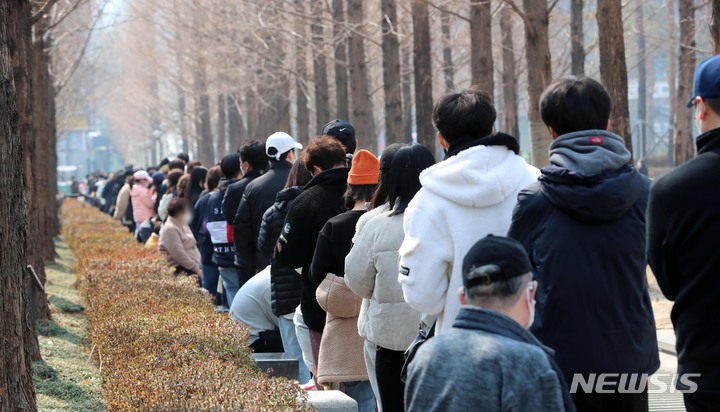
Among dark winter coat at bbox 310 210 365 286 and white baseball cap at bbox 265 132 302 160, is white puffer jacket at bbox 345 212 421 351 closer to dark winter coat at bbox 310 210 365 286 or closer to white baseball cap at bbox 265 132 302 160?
dark winter coat at bbox 310 210 365 286

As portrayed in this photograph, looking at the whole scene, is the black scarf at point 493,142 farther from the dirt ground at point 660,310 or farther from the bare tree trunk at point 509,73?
the bare tree trunk at point 509,73

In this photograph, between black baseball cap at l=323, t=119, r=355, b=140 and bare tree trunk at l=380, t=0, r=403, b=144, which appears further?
bare tree trunk at l=380, t=0, r=403, b=144

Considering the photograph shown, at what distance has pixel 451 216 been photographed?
449 centimetres

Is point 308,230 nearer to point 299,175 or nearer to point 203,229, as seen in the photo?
point 299,175

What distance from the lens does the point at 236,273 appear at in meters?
11.3

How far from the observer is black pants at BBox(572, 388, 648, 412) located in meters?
3.97

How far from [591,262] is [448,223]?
682mm

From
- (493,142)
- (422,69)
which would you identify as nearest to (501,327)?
(493,142)

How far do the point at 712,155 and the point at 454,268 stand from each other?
115 centimetres

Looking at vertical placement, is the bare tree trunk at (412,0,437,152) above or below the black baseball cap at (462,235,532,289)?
above

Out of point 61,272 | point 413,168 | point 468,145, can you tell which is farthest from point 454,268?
point 61,272

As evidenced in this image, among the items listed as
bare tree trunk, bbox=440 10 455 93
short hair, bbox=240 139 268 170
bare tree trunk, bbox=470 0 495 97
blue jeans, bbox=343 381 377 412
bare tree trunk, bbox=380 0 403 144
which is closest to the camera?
blue jeans, bbox=343 381 377 412

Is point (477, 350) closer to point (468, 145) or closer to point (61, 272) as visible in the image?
point (468, 145)

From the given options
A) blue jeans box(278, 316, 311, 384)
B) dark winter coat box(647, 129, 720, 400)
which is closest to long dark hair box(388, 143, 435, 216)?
dark winter coat box(647, 129, 720, 400)
